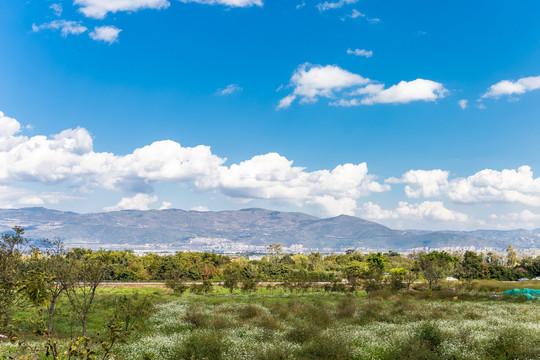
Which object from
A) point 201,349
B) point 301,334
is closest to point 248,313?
point 301,334

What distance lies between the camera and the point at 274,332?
1041 inches

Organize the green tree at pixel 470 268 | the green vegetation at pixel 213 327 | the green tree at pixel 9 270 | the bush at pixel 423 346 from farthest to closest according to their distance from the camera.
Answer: the green tree at pixel 470 268 → the green tree at pixel 9 270 → the bush at pixel 423 346 → the green vegetation at pixel 213 327

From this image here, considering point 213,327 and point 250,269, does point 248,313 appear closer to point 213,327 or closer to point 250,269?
point 213,327

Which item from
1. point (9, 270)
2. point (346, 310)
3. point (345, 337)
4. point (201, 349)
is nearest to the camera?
point (201, 349)

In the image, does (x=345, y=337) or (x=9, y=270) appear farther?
(x=345, y=337)

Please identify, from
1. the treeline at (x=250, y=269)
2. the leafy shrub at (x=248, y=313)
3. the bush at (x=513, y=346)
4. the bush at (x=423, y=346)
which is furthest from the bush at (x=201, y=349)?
the treeline at (x=250, y=269)

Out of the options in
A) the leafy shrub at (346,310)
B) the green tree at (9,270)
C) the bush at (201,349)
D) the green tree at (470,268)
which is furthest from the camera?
the green tree at (470,268)

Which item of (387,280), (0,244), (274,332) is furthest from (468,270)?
(0,244)

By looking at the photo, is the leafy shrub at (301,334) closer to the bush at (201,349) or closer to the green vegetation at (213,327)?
the green vegetation at (213,327)

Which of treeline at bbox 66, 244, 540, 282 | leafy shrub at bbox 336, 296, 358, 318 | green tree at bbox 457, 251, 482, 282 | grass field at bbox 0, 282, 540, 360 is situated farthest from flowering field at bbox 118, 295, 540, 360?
green tree at bbox 457, 251, 482, 282

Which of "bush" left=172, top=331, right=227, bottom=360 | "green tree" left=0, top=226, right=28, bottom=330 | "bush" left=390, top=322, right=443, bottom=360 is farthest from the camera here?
"green tree" left=0, top=226, right=28, bottom=330

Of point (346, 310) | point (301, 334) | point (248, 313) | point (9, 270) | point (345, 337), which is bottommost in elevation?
point (248, 313)

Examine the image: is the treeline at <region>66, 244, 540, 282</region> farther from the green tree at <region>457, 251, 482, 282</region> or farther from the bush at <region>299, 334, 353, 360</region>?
the bush at <region>299, 334, 353, 360</region>

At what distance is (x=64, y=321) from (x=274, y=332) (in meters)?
23.1
